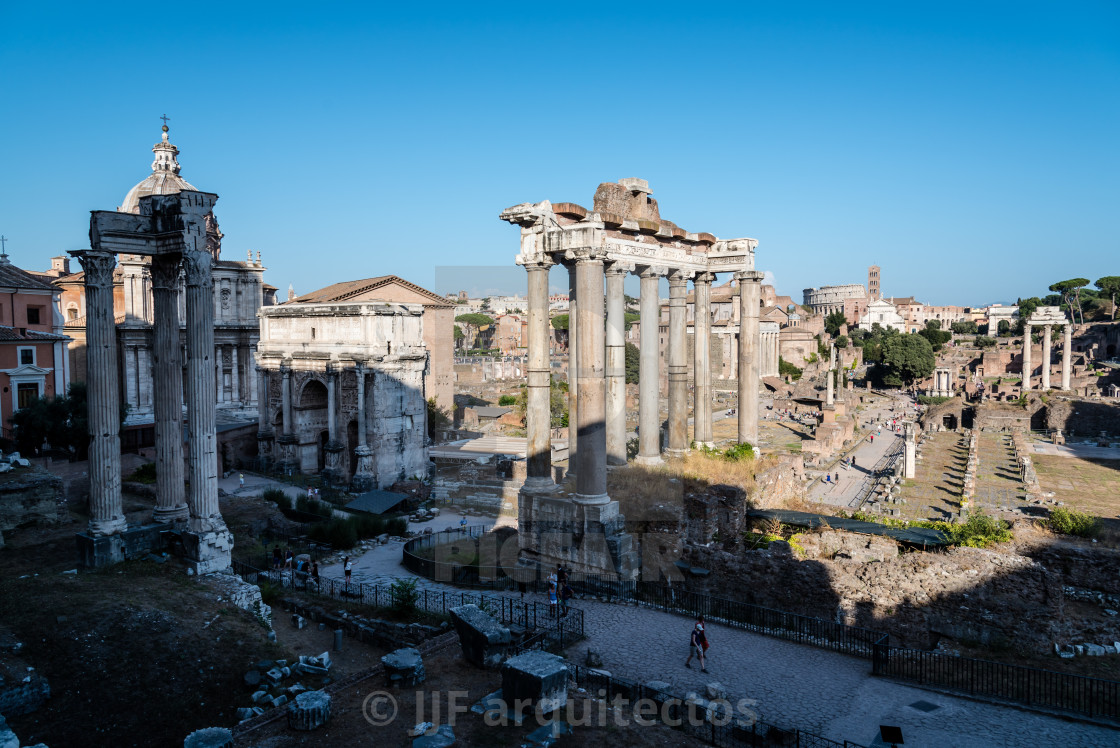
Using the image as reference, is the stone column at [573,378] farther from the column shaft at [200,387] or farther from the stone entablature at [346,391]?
the stone entablature at [346,391]

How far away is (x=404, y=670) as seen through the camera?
30.6 ft

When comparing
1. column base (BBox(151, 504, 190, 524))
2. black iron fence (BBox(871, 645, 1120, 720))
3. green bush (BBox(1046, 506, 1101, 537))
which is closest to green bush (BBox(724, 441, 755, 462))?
green bush (BBox(1046, 506, 1101, 537))

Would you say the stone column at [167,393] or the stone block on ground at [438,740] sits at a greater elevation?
the stone column at [167,393]

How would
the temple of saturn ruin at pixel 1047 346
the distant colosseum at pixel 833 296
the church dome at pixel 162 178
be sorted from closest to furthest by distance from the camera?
the church dome at pixel 162 178 < the temple of saturn ruin at pixel 1047 346 < the distant colosseum at pixel 833 296

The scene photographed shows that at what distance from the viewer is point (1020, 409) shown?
50312mm

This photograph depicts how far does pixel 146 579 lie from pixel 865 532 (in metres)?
12.7

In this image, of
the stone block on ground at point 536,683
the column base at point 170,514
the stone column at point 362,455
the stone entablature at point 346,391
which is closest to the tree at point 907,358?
the stone entablature at point 346,391

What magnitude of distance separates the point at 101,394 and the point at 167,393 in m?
1.06

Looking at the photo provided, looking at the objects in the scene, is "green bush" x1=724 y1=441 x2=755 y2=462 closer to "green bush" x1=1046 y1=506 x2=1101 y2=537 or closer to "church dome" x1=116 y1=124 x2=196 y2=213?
"green bush" x1=1046 y1=506 x2=1101 y2=537

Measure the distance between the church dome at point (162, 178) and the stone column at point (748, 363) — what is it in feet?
103

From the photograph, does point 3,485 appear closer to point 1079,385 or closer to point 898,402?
point 898,402

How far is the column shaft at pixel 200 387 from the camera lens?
521 inches

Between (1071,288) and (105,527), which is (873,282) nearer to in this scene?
(1071,288)

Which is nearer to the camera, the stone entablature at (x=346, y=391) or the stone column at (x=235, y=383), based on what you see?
the stone entablature at (x=346, y=391)
